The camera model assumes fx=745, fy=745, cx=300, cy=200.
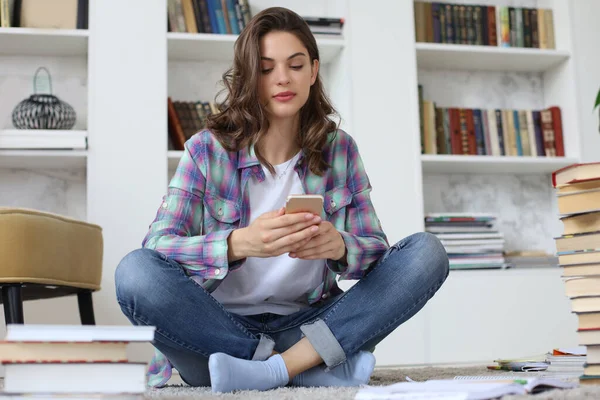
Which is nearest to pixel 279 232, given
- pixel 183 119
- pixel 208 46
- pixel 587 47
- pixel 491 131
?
pixel 183 119

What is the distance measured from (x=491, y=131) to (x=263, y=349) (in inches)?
75.2

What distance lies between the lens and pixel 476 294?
2.83 m

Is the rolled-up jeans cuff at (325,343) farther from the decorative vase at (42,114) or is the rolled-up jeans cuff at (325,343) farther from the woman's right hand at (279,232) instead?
the decorative vase at (42,114)

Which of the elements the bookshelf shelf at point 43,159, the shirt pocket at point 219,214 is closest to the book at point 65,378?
the shirt pocket at point 219,214

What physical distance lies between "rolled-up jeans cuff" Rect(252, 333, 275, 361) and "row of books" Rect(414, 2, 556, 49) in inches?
74.5

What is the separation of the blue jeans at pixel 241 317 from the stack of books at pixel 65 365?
46 cm

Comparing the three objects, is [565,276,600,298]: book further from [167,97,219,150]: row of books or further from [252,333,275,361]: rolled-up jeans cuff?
[167,97,219,150]: row of books

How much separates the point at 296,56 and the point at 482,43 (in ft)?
Answer: 5.58

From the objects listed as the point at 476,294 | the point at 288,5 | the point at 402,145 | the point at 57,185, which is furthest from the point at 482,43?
the point at 57,185

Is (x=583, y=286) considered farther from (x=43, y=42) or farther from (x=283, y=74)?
(x=43, y=42)

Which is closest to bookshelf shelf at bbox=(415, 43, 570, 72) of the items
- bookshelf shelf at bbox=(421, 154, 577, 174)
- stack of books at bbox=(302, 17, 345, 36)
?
stack of books at bbox=(302, 17, 345, 36)

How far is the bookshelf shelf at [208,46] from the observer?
9.25 ft

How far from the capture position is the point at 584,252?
1.21 meters

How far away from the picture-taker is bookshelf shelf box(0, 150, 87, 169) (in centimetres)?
264
